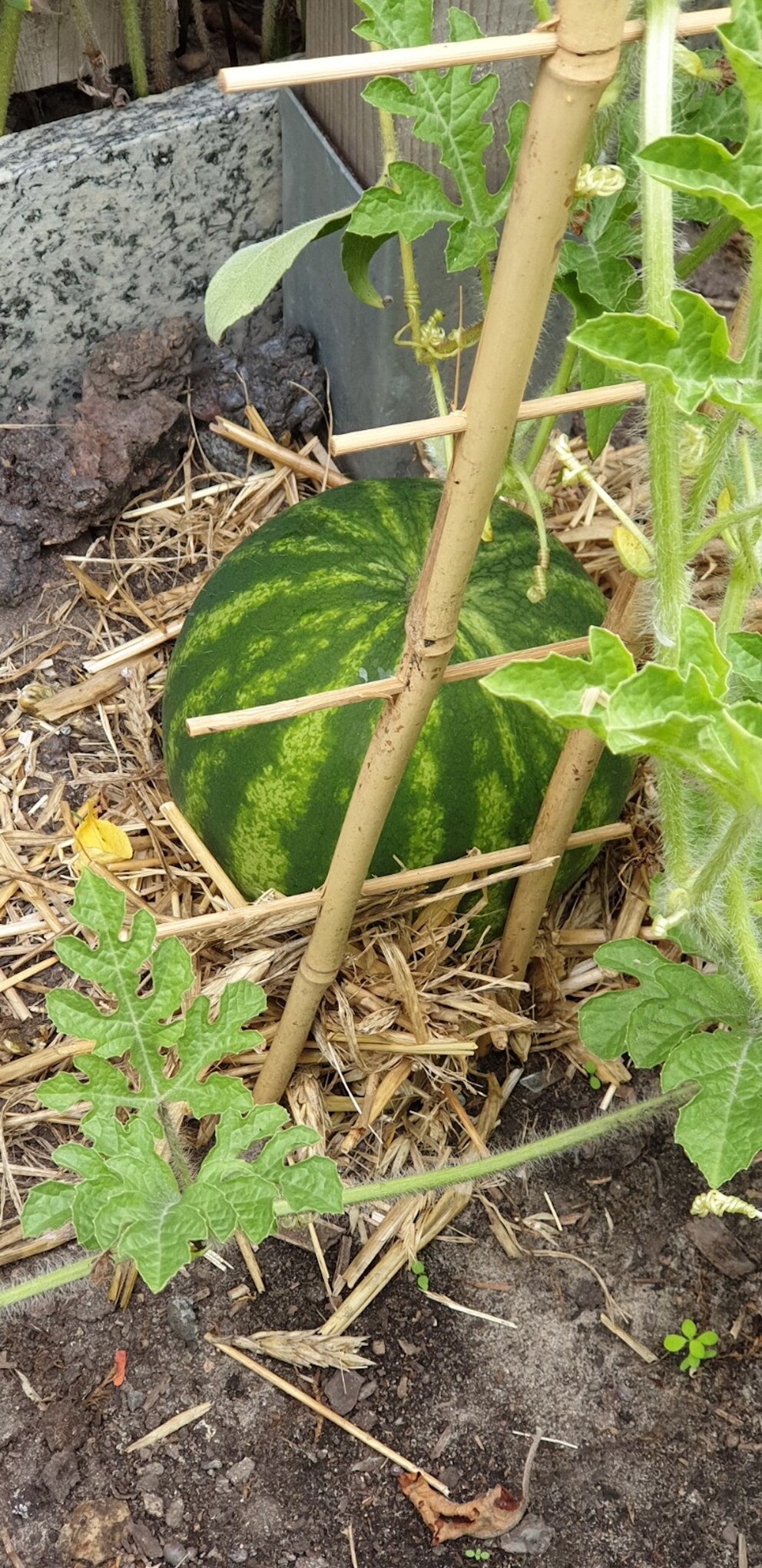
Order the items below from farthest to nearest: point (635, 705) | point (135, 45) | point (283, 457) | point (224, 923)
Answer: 1. point (283, 457)
2. point (135, 45)
3. point (224, 923)
4. point (635, 705)

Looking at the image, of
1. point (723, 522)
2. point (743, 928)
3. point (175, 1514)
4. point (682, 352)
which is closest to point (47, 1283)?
point (175, 1514)

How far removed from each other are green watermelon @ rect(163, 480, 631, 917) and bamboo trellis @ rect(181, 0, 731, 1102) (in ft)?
0.47

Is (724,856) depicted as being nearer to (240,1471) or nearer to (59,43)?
(240,1471)

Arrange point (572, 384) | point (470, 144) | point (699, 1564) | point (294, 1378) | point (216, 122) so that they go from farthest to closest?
point (572, 384) < point (216, 122) < point (294, 1378) < point (699, 1564) < point (470, 144)

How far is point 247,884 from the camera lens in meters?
2.01

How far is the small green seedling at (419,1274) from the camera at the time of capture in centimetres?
187

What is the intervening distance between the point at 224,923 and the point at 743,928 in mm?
743

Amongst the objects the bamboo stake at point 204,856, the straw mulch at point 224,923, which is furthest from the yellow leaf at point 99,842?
the bamboo stake at point 204,856

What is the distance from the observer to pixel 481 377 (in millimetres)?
1186

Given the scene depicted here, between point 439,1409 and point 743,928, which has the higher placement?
point 743,928

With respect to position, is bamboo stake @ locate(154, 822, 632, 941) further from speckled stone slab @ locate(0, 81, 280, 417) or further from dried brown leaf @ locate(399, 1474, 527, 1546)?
speckled stone slab @ locate(0, 81, 280, 417)

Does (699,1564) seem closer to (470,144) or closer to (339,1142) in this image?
(339,1142)

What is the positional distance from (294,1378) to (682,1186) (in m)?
0.61

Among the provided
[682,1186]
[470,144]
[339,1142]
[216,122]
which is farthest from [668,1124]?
[216,122]
